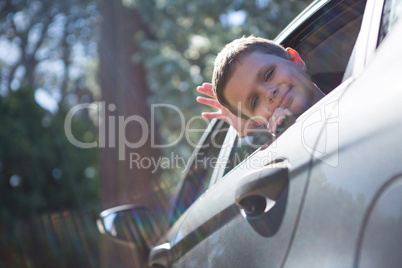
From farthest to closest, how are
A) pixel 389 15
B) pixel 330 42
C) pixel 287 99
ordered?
pixel 330 42 < pixel 287 99 < pixel 389 15

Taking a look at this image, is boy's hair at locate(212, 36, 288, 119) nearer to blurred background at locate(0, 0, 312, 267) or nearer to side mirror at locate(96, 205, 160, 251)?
side mirror at locate(96, 205, 160, 251)

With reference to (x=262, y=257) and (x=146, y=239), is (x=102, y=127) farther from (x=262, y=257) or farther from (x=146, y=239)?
(x=262, y=257)

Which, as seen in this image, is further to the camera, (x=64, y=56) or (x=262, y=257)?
(x=64, y=56)

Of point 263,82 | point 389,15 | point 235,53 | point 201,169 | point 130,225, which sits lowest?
point 130,225

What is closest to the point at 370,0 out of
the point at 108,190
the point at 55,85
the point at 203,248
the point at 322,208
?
the point at 322,208

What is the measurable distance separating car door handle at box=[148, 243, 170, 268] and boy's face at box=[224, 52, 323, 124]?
32.0 inches

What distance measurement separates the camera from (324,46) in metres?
2.17

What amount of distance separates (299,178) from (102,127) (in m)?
8.75

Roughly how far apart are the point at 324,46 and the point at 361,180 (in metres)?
1.32

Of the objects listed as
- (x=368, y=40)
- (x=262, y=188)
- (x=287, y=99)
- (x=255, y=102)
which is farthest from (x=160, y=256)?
(x=368, y=40)

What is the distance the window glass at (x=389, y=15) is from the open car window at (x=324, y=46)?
0.59 m

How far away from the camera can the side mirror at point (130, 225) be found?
2.66 metres

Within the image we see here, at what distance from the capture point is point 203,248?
1.69 meters

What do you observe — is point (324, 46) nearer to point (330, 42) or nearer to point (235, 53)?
point (330, 42)
